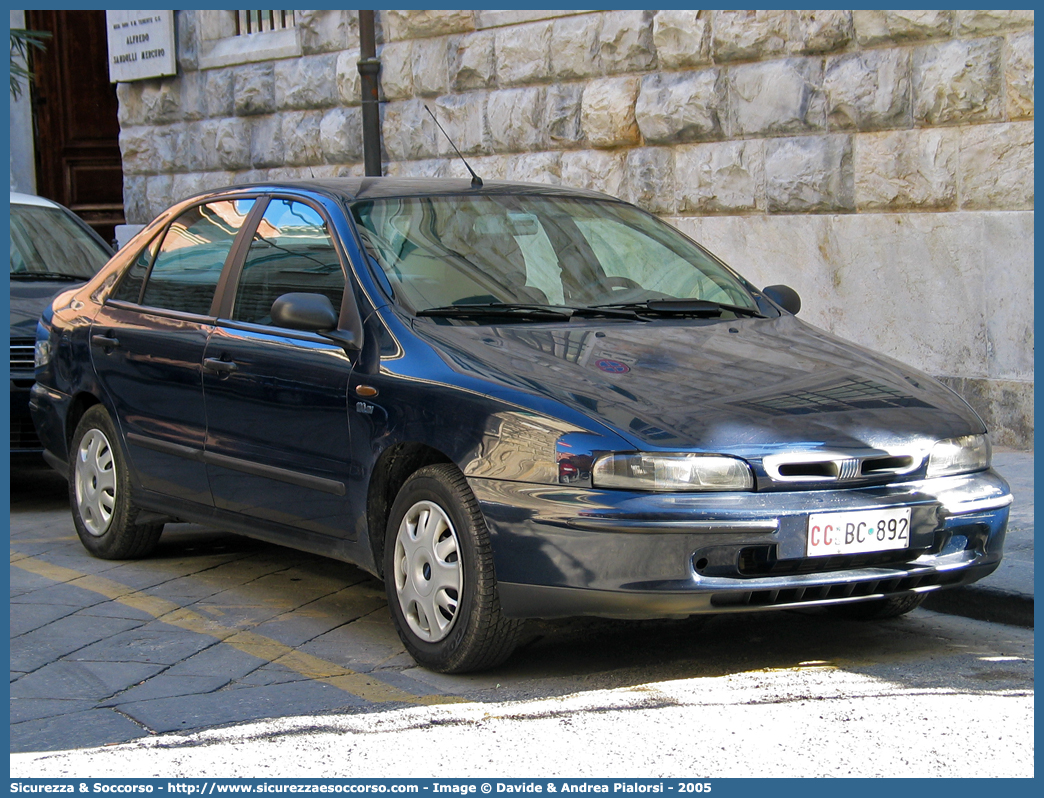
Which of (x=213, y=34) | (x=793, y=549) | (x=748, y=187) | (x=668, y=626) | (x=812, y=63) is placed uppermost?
(x=213, y=34)

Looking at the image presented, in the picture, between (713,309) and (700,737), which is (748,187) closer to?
(713,309)

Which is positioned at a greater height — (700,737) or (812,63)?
(812,63)

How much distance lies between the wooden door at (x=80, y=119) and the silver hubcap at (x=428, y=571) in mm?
15776

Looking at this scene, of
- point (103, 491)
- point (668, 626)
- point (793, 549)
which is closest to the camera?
point (793, 549)

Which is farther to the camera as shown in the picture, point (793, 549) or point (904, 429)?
point (904, 429)

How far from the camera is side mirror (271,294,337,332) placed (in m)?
5.07

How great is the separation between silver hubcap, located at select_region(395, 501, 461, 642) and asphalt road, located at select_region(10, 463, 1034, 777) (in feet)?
0.60

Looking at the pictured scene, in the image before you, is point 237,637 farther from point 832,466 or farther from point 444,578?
point 832,466

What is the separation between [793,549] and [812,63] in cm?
640

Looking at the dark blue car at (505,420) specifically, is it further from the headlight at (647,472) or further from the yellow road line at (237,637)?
the yellow road line at (237,637)

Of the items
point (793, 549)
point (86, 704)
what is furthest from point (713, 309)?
point (86, 704)

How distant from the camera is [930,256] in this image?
9.24m

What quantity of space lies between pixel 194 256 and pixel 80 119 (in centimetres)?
1454

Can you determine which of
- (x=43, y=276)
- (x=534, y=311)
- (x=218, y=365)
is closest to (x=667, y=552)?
(x=534, y=311)
